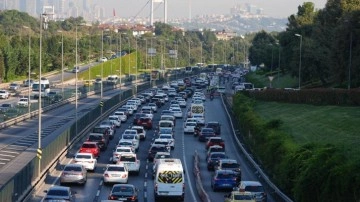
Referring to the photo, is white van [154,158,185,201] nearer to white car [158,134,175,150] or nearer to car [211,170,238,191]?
car [211,170,238,191]

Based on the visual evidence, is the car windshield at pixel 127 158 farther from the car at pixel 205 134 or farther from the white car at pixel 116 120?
the white car at pixel 116 120

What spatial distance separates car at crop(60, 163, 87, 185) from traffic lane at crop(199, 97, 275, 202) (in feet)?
19.6

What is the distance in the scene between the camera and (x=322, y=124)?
57312mm

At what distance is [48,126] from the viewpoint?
75.7m

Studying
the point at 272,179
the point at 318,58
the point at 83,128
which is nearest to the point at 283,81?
the point at 318,58

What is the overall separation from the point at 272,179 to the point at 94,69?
117 m

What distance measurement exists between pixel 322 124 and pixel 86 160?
Result: 1611cm

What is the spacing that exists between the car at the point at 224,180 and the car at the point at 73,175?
6185 mm

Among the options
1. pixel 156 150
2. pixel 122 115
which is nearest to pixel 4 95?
pixel 122 115

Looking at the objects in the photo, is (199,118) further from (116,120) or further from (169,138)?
(169,138)

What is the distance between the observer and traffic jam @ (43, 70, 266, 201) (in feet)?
123

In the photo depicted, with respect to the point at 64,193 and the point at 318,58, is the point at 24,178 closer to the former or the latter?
the point at 64,193

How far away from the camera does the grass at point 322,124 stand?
46.2 m

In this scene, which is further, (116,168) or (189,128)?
(189,128)
